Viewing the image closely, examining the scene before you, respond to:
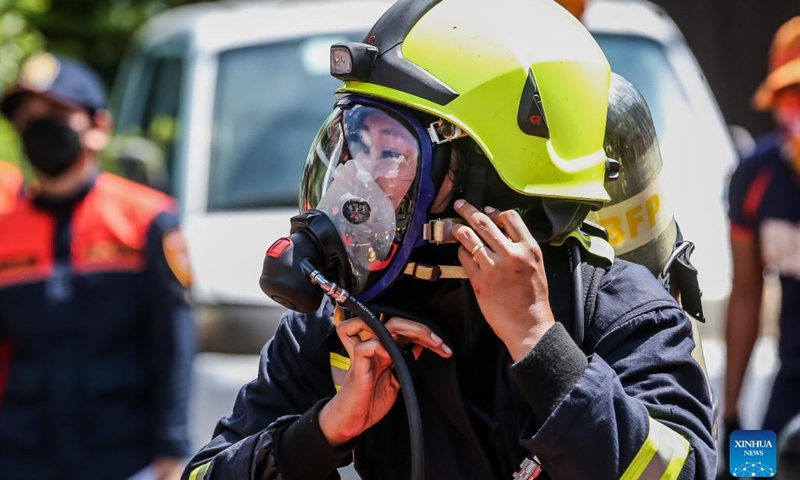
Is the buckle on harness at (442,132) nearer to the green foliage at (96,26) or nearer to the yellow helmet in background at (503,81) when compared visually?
the yellow helmet in background at (503,81)

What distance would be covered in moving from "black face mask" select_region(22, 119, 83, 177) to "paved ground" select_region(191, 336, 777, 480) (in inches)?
37.4

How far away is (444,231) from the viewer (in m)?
2.24

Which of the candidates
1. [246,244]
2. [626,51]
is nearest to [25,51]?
[246,244]

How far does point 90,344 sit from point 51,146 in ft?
2.32

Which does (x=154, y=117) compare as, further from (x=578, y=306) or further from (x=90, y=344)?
(x=578, y=306)

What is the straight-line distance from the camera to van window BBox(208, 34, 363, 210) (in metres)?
5.91

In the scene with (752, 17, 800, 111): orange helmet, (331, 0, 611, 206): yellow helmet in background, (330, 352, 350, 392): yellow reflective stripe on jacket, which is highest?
(752, 17, 800, 111): orange helmet

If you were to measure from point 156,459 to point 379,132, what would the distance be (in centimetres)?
238

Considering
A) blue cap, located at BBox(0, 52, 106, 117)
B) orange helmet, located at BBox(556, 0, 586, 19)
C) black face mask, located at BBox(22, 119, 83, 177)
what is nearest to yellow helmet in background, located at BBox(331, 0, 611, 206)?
orange helmet, located at BBox(556, 0, 586, 19)

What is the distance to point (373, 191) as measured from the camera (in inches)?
89.0

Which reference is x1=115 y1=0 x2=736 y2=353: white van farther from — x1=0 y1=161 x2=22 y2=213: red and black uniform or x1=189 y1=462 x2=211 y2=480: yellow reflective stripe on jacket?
x1=189 y1=462 x2=211 y2=480: yellow reflective stripe on jacket

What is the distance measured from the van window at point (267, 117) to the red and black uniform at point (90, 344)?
1.34m

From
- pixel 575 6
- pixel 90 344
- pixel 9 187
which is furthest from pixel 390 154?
pixel 9 187

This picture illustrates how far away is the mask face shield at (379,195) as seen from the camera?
7.37 ft
